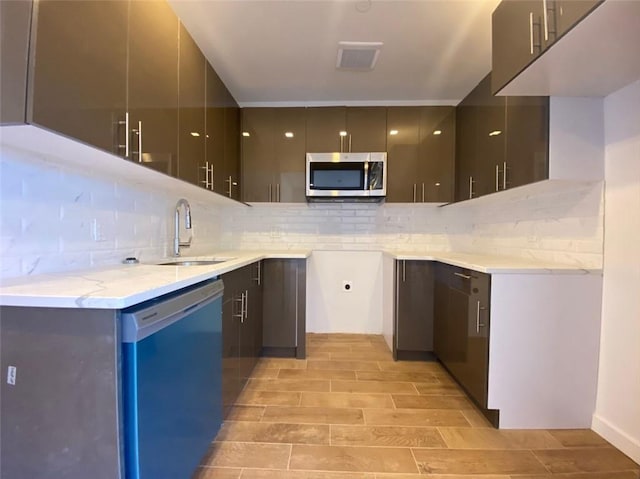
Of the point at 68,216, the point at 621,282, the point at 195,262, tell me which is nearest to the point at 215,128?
the point at 195,262

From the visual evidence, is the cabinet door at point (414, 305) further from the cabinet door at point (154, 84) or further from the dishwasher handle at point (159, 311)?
the cabinet door at point (154, 84)

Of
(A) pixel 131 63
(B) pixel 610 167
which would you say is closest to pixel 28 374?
(A) pixel 131 63

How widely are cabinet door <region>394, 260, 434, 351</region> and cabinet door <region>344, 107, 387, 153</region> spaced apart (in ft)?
3.76

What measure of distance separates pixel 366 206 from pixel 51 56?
9.22 ft

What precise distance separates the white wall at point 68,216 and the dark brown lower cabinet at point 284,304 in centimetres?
93

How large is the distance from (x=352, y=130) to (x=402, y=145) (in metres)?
0.50

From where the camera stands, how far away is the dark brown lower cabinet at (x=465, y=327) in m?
1.82

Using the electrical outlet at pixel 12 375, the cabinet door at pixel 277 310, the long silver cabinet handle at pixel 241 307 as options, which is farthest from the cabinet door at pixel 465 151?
the electrical outlet at pixel 12 375

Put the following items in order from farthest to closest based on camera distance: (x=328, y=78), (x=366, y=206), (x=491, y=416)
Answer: (x=366, y=206) → (x=328, y=78) → (x=491, y=416)

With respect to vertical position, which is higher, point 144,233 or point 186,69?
point 186,69

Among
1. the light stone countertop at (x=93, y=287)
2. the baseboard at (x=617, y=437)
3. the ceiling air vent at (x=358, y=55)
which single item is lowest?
the baseboard at (x=617, y=437)

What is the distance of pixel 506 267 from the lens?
1.76m

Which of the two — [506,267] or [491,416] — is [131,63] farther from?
[491,416]

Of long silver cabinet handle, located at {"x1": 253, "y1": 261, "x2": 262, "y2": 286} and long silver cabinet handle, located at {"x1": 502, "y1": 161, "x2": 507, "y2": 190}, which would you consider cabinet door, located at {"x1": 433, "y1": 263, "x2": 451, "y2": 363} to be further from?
long silver cabinet handle, located at {"x1": 253, "y1": 261, "x2": 262, "y2": 286}
